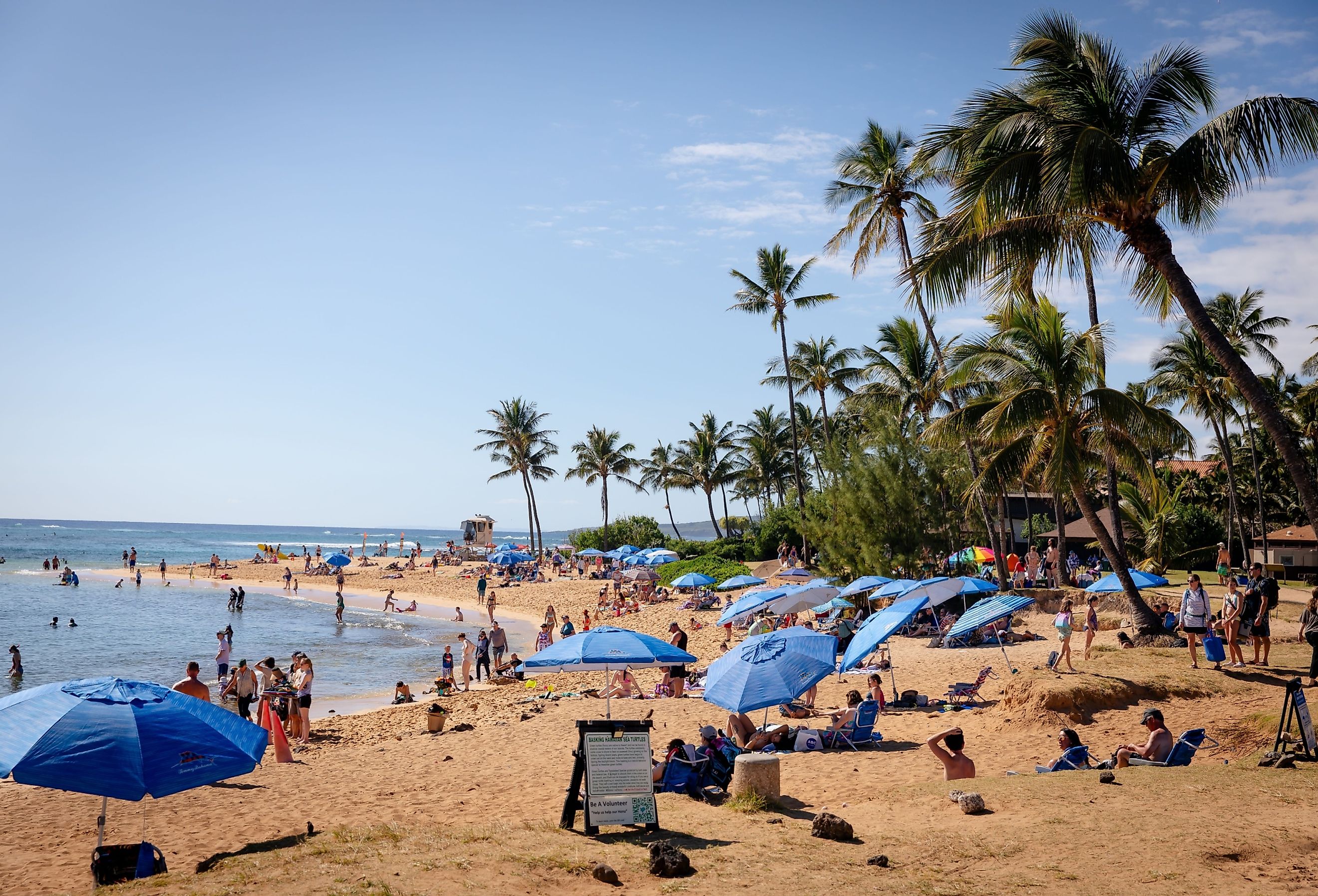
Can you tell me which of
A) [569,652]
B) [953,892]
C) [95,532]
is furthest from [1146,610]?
[95,532]

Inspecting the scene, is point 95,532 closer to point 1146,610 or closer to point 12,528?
point 12,528

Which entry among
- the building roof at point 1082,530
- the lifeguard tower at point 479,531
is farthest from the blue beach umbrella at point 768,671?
the lifeguard tower at point 479,531

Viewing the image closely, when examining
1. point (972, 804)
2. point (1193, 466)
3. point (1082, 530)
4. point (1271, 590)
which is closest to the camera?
point (972, 804)

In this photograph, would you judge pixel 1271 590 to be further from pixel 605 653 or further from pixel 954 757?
pixel 605 653

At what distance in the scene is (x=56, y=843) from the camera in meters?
8.34

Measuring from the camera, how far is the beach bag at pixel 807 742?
36.5 feet

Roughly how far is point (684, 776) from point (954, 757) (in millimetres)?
2920

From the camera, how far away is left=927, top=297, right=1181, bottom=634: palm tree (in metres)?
14.5

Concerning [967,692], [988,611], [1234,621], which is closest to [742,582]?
[967,692]

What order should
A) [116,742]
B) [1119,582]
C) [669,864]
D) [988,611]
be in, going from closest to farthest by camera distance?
1. [669,864]
2. [116,742]
3. [988,611]
4. [1119,582]

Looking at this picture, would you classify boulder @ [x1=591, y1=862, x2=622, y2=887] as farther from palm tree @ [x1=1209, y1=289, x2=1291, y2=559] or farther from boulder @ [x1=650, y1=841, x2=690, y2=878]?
palm tree @ [x1=1209, y1=289, x2=1291, y2=559]

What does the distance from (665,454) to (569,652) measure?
49.8m

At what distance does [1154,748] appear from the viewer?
28.9 feet

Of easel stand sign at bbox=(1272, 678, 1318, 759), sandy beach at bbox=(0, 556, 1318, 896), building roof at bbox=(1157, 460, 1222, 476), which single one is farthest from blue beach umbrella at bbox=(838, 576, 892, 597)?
building roof at bbox=(1157, 460, 1222, 476)
